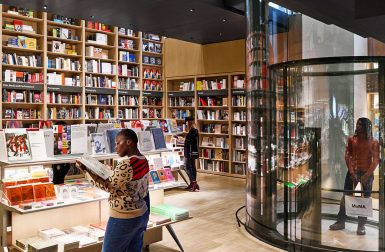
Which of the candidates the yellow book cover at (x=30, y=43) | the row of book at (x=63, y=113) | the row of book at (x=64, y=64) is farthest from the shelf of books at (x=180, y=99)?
the yellow book cover at (x=30, y=43)

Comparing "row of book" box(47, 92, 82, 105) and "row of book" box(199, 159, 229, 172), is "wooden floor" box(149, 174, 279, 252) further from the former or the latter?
"row of book" box(47, 92, 82, 105)

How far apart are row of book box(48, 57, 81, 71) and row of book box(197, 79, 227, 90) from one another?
339 centimetres

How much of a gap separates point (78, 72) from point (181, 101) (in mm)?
3263

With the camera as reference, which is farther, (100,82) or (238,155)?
(100,82)

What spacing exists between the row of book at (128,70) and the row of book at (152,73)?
1.08 feet

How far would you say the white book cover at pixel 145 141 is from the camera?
4.85 m

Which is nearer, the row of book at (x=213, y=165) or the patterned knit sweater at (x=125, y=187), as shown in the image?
the patterned knit sweater at (x=125, y=187)

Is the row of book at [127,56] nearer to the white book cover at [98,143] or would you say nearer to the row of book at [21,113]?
the row of book at [21,113]

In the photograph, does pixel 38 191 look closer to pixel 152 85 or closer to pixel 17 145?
pixel 17 145

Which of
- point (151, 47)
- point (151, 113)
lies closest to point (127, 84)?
point (151, 113)

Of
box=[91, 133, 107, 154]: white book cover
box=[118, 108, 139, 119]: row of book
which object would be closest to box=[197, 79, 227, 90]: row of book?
box=[118, 108, 139, 119]: row of book

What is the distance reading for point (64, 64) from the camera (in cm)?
949

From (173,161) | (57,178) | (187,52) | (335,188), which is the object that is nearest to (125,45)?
(187,52)

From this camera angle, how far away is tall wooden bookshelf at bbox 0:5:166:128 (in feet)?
28.9
